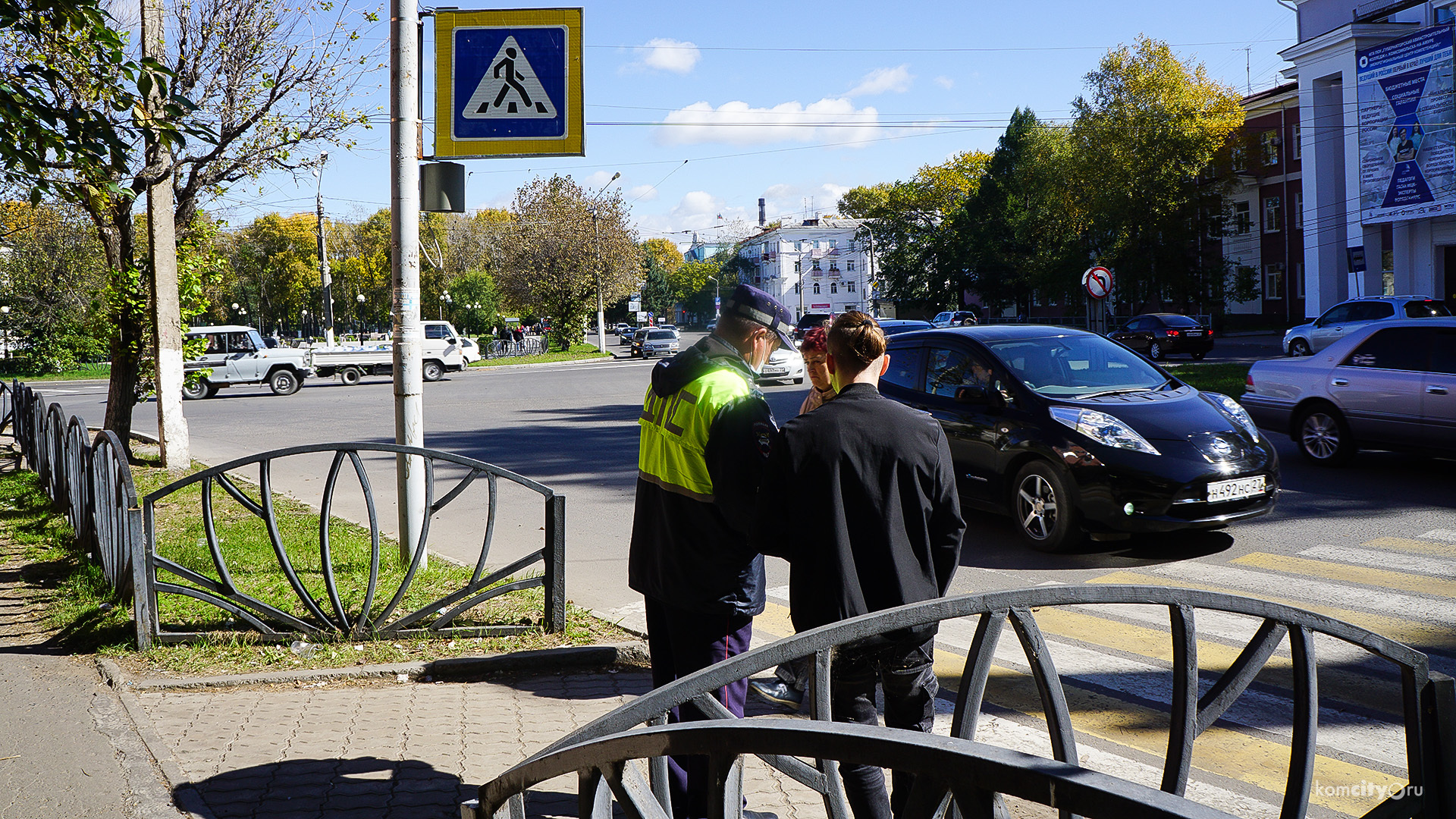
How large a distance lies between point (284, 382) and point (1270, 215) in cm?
4478

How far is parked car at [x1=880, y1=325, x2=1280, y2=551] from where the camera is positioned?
717 cm

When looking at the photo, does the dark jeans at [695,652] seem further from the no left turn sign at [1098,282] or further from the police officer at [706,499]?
the no left turn sign at [1098,282]

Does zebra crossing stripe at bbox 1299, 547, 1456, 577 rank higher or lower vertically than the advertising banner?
lower

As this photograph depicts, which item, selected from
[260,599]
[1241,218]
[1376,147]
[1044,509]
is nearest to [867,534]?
[260,599]

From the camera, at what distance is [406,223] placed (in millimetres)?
6785

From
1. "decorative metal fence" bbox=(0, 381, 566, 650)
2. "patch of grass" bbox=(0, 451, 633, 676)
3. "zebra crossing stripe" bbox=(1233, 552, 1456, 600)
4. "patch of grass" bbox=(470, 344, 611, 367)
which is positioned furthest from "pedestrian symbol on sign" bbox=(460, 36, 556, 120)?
"patch of grass" bbox=(470, 344, 611, 367)

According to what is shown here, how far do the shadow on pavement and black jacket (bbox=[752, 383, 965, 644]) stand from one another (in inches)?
62.5

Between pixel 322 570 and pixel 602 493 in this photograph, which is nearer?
pixel 322 570

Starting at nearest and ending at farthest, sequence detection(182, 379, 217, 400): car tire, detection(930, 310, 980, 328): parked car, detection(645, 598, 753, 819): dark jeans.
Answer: detection(645, 598, 753, 819): dark jeans, detection(182, 379, 217, 400): car tire, detection(930, 310, 980, 328): parked car

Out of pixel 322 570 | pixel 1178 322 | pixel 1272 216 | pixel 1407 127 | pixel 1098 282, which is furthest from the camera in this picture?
pixel 1272 216

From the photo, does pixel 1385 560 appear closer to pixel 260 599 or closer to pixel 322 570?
pixel 322 570

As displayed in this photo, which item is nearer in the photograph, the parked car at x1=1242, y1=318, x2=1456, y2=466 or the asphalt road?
the asphalt road

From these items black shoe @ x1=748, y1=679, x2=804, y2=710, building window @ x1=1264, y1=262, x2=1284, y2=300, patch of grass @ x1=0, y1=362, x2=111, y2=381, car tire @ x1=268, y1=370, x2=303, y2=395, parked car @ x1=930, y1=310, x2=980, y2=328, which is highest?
building window @ x1=1264, y1=262, x2=1284, y2=300

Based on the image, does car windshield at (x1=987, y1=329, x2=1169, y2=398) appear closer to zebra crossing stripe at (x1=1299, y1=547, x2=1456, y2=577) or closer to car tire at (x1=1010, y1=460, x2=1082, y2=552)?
car tire at (x1=1010, y1=460, x2=1082, y2=552)
